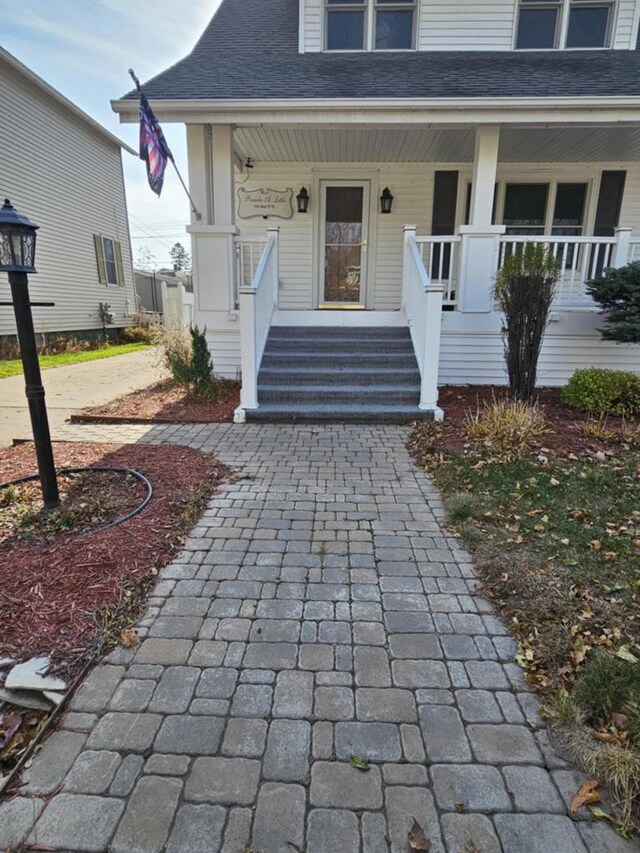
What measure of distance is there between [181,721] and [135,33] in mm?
12271

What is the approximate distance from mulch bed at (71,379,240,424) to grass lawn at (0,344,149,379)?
3793mm

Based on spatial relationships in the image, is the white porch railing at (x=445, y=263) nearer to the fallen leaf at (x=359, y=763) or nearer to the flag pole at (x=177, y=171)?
the flag pole at (x=177, y=171)

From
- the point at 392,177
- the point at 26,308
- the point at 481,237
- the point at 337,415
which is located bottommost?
the point at 337,415

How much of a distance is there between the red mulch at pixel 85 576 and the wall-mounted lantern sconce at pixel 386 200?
6.68 m

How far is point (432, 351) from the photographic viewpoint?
5762 mm

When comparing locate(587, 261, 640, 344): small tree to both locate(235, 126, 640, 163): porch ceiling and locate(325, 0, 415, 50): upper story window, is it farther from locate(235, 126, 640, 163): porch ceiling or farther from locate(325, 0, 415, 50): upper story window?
locate(325, 0, 415, 50): upper story window

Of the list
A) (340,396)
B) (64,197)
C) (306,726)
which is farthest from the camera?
(64,197)

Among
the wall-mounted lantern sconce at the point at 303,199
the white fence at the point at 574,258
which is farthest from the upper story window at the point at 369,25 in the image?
the white fence at the point at 574,258

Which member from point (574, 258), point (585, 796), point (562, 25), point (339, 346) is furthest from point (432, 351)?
point (562, 25)

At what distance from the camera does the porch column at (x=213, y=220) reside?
22.2ft

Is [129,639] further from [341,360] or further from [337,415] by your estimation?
[341,360]

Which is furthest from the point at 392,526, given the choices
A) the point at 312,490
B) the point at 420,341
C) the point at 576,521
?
the point at 420,341

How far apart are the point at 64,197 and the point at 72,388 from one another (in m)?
9.27

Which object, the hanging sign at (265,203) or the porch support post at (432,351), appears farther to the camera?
the hanging sign at (265,203)
